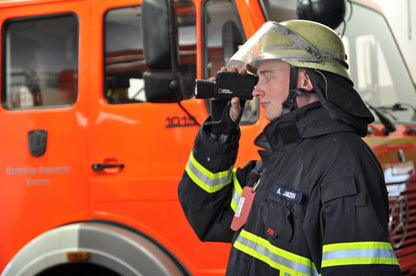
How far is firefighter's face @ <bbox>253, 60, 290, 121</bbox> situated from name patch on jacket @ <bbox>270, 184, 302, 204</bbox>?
0.24m

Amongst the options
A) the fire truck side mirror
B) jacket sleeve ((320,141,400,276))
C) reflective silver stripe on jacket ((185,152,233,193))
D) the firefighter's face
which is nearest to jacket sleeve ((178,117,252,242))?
reflective silver stripe on jacket ((185,152,233,193))

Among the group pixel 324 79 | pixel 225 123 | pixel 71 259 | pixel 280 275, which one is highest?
pixel 324 79

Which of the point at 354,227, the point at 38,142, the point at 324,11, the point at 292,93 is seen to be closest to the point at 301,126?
the point at 292,93

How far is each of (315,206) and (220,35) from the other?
1267mm

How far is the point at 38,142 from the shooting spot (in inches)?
113

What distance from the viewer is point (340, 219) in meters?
1.47

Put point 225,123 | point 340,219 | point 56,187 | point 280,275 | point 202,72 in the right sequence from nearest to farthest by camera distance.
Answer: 1. point 340,219
2. point 280,275
3. point 225,123
4. point 202,72
5. point 56,187

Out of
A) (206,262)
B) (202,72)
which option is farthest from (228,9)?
(206,262)

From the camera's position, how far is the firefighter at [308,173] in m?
1.47

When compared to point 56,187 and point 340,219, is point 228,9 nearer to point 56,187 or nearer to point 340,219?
point 56,187

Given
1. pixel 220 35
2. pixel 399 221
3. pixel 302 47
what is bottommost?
pixel 399 221

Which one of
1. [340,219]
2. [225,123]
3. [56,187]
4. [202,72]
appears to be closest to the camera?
[340,219]

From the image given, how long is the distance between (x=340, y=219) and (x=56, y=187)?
68.2 inches

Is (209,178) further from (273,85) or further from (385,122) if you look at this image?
(385,122)
